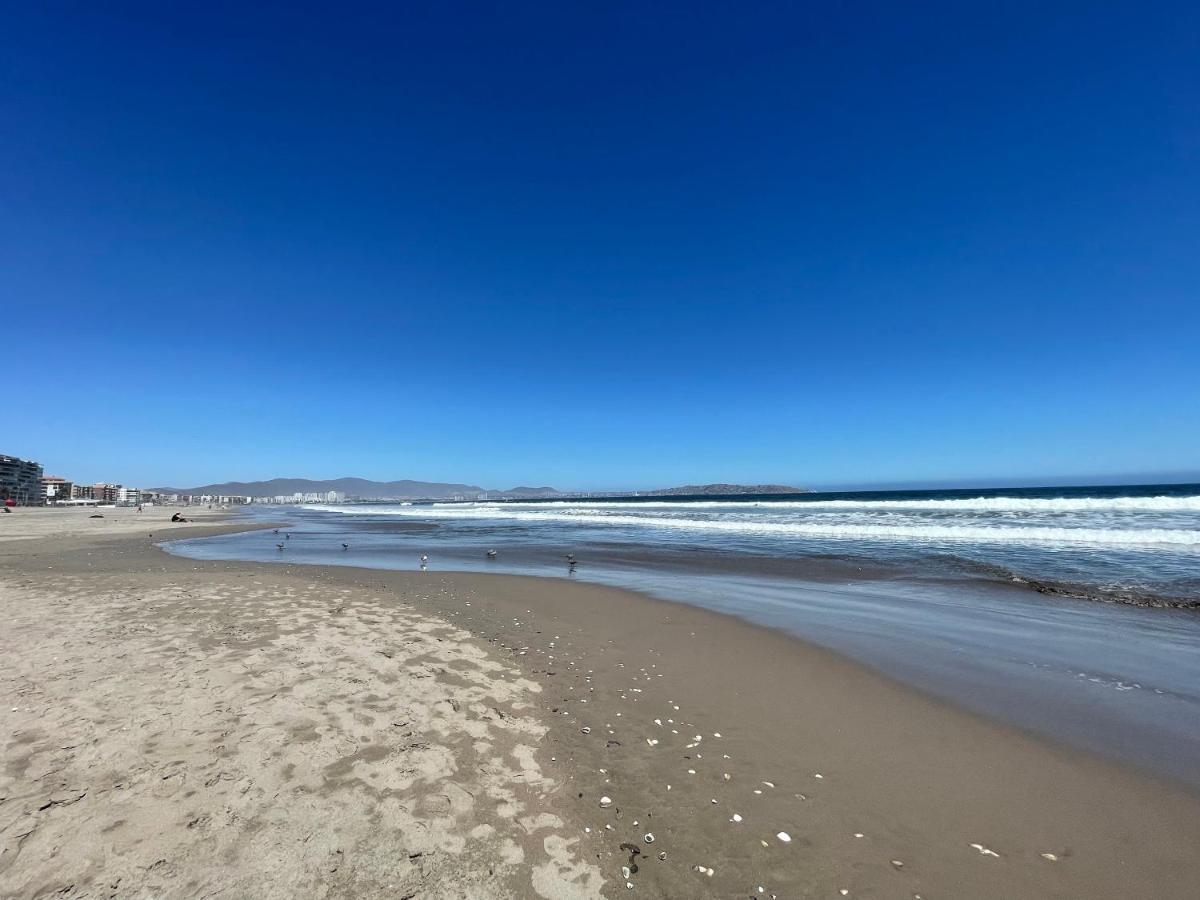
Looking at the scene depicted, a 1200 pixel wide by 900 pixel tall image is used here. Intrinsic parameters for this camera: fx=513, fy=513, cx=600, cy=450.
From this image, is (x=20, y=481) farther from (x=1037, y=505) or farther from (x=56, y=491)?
(x=1037, y=505)

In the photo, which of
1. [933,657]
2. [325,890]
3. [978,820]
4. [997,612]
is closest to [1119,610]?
[997,612]

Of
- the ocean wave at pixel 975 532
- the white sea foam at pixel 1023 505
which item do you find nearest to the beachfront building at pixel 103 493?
the white sea foam at pixel 1023 505

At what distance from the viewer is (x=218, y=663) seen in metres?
6.22

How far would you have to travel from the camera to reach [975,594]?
11.2 m

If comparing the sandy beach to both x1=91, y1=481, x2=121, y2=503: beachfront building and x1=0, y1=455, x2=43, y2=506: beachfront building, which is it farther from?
x1=91, y1=481, x2=121, y2=503: beachfront building

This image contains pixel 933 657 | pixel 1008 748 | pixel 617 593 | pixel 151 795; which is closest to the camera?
pixel 151 795

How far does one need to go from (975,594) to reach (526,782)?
37.2 feet

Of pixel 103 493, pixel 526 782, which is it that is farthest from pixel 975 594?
pixel 103 493

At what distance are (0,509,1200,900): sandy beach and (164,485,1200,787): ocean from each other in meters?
1.02

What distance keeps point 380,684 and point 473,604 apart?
486 cm

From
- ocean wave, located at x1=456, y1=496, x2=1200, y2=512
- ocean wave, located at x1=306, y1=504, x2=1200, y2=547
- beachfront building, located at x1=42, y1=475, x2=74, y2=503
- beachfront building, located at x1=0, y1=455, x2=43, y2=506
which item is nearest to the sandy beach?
ocean wave, located at x1=306, y1=504, x2=1200, y2=547

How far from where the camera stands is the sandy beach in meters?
3.03

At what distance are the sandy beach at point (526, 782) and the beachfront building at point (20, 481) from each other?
119 meters

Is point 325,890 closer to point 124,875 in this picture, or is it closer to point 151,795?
point 124,875
